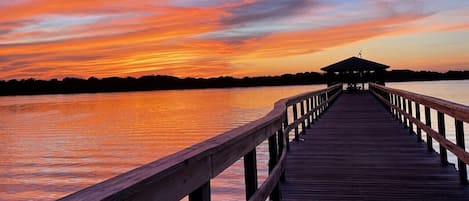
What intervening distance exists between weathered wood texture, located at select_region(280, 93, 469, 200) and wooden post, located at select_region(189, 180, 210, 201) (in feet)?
9.53

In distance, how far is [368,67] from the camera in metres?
31.7

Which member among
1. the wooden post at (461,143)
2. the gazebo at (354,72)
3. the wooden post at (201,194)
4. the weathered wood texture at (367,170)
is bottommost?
the weathered wood texture at (367,170)

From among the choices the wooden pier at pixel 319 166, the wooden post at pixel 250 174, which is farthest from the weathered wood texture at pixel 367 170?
the wooden post at pixel 250 174

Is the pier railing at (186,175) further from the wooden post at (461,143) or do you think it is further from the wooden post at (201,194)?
the wooden post at (461,143)

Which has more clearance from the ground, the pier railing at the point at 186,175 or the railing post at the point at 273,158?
the pier railing at the point at 186,175

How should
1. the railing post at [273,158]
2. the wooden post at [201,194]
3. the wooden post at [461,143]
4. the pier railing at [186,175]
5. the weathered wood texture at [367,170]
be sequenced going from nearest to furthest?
the pier railing at [186,175]
the wooden post at [201,194]
the railing post at [273,158]
the weathered wood texture at [367,170]
the wooden post at [461,143]

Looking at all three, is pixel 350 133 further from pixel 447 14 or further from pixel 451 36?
pixel 451 36

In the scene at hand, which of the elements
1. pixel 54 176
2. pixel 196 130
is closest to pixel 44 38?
pixel 196 130

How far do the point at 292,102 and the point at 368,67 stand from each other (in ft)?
81.2

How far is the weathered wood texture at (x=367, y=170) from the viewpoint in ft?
16.6

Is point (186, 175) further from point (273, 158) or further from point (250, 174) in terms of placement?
point (273, 158)

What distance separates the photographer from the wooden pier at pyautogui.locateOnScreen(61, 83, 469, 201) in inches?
69.2

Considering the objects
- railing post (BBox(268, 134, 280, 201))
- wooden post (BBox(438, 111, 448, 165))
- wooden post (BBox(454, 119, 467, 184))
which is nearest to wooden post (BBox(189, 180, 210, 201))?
railing post (BBox(268, 134, 280, 201))

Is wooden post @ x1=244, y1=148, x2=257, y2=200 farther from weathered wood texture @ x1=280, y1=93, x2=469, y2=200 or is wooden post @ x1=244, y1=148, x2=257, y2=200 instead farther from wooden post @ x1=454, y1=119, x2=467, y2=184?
wooden post @ x1=454, y1=119, x2=467, y2=184
